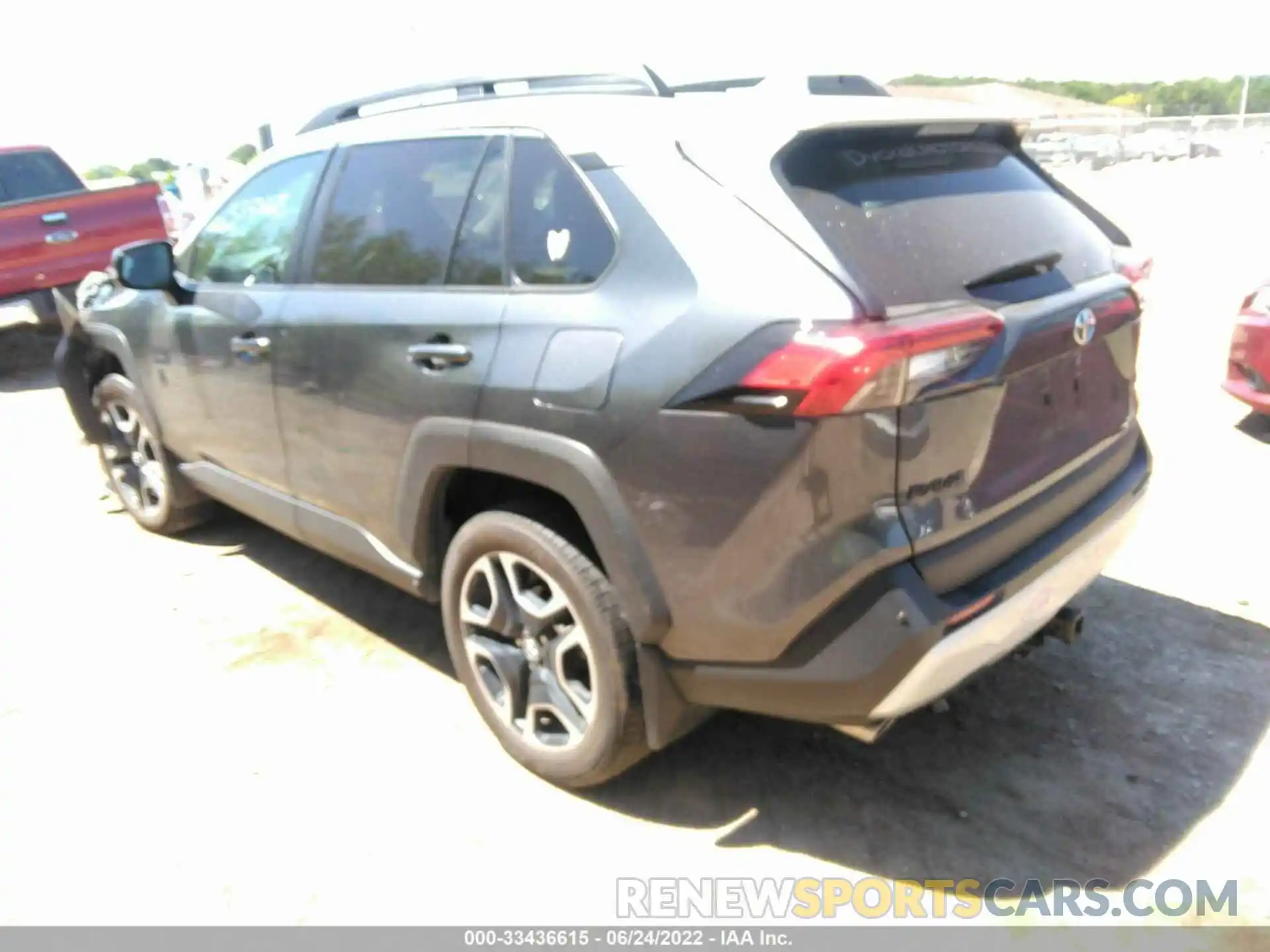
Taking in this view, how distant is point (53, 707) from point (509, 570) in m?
1.86

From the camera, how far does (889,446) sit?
2.27 metres

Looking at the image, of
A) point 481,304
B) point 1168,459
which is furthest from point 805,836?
point 1168,459

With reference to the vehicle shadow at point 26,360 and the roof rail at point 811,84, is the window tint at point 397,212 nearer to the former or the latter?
the roof rail at point 811,84

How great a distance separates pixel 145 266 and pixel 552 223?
229 centimetres

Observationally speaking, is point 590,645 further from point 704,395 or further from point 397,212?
point 397,212

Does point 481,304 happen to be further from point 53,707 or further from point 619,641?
point 53,707

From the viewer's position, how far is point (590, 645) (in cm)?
275

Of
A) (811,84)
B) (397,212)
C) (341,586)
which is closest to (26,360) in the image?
(341,586)

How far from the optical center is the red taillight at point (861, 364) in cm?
220

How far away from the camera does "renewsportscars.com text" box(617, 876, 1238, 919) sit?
2.53 meters

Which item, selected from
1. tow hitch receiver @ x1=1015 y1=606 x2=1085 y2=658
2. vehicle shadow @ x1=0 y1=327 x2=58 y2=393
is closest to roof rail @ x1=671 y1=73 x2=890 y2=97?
tow hitch receiver @ x1=1015 y1=606 x2=1085 y2=658

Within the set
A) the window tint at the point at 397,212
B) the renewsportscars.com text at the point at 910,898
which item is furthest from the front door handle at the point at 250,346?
the renewsportscars.com text at the point at 910,898

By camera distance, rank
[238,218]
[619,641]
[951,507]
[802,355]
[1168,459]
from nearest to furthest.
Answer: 1. [802,355]
2. [951,507]
3. [619,641]
4. [238,218]
5. [1168,459]

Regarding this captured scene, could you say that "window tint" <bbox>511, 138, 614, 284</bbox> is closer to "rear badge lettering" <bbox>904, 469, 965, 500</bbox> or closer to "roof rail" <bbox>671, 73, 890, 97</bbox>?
"roof rail" <bbox>671, 73, 890, 97</bbox>
